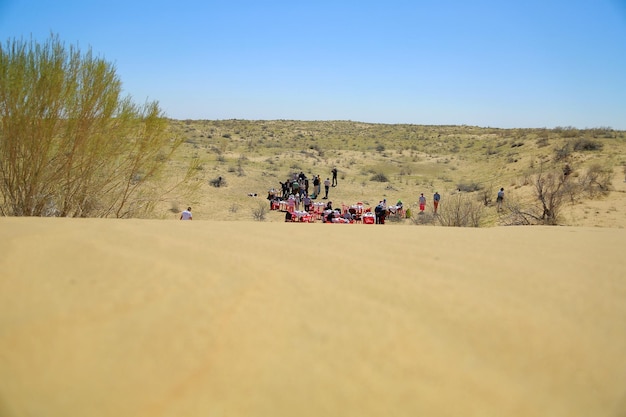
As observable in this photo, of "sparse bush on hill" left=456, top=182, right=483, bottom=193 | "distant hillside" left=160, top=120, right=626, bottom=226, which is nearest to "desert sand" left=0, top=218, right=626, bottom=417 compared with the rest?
"distant hillside" left=160, top=120, right=626, bottom=226

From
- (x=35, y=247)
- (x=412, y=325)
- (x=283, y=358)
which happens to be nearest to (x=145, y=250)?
(x=35, y=247)

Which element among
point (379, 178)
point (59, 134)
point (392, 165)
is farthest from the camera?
point (392, 165)

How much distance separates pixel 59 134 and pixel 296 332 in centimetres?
871

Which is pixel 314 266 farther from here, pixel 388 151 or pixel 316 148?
pixel 388 151

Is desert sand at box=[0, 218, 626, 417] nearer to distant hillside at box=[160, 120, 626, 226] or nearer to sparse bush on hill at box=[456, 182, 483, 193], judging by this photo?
distant hillside at box=[160, 120, 626, 226]

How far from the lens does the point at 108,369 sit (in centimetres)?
194

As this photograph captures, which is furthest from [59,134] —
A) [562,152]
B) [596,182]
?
[562,152]

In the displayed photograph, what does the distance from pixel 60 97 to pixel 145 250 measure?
23.9ft

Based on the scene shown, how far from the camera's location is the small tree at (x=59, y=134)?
8.66 m

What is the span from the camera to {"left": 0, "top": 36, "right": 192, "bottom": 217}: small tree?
28.4 ft

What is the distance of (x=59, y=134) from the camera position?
920 cm

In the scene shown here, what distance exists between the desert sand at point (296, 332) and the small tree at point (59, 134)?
6207 mm

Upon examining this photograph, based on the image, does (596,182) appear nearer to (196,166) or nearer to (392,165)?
(196,166)

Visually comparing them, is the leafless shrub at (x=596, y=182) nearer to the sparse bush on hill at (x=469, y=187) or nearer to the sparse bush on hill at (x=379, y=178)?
the sparse bush on hill at (x=469, y=187)
